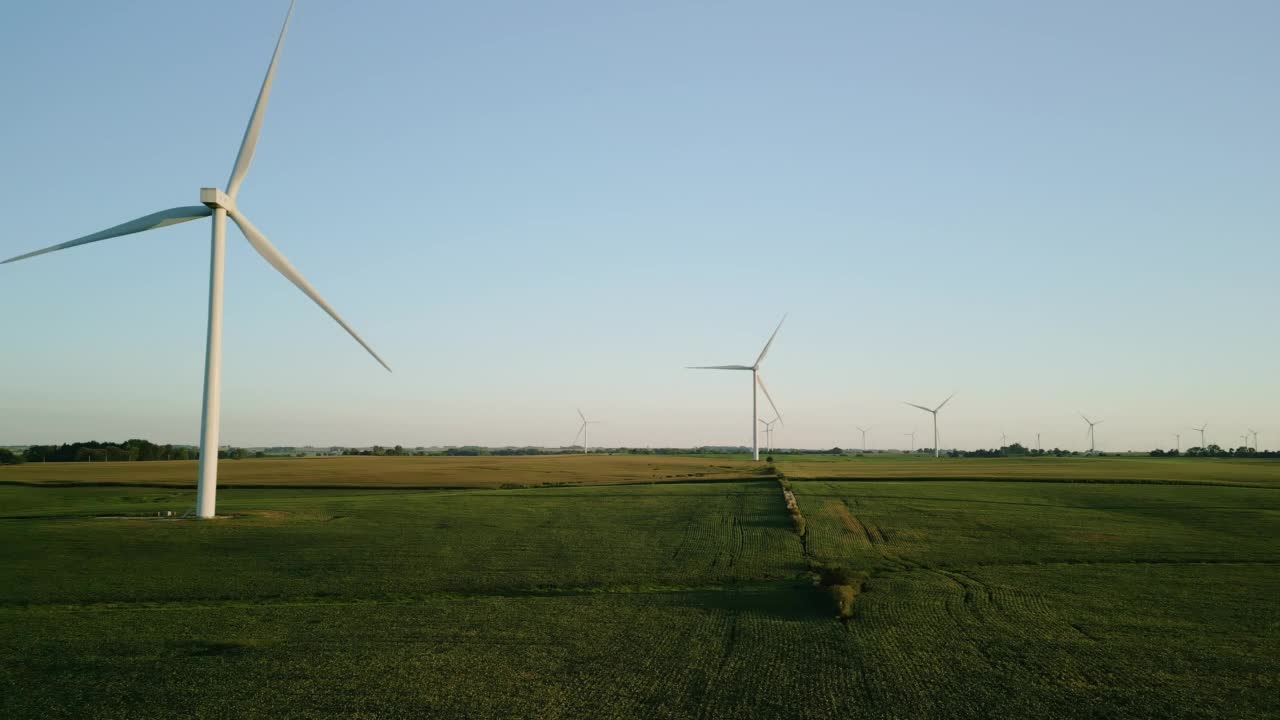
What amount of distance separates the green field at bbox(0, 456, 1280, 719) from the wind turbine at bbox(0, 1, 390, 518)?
3831mm

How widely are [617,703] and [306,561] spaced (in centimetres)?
2308

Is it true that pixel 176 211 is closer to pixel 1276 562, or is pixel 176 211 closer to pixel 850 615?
pixel 850 615

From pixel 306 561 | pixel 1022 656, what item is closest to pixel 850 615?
pixel 1022 656

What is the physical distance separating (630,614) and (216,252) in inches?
1318

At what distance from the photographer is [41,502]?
62500 millimetres

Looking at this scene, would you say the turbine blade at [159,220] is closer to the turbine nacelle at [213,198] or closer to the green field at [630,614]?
the turbine nacelle at [213,198]

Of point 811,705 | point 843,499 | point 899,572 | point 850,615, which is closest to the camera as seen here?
point 811,705

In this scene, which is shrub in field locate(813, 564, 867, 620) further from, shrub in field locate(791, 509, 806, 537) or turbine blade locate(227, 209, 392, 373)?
turbine blade locate(227, 209, 392, 373)

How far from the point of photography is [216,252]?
4662 centimetres

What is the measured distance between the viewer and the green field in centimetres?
1800

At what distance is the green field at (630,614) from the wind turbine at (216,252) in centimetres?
383

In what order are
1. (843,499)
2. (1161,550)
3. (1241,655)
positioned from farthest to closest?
1. (843,499)
2. (1161,550)
3. (1241,655)

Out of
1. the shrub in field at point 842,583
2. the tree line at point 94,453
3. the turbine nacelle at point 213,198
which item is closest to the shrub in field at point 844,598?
the shrub in field at point 842,583

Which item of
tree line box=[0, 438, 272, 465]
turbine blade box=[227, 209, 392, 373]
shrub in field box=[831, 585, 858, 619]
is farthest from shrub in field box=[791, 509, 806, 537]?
tree line box=[0, 438, 272, 465]
